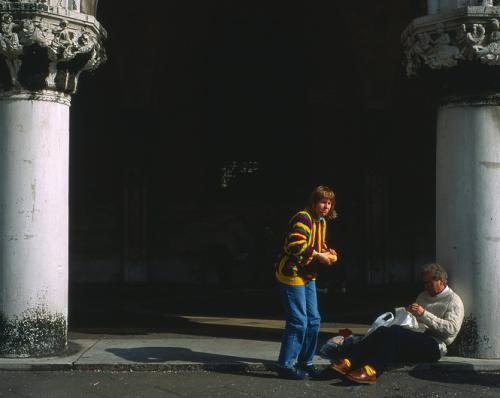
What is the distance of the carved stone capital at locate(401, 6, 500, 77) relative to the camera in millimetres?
6188

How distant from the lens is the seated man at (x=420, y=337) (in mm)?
5750

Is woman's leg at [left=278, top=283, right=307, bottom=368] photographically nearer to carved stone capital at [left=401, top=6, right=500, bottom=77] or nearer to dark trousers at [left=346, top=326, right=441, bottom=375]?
dark trousers at [left=346, top=326, right=441, bottom=375]

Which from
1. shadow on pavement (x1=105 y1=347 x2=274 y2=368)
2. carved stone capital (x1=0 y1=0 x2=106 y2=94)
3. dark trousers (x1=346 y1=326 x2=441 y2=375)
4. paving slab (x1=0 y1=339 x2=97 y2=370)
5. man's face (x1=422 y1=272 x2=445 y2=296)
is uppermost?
carved stone capital (x1=0 y1=0 x2=106 y2=94)

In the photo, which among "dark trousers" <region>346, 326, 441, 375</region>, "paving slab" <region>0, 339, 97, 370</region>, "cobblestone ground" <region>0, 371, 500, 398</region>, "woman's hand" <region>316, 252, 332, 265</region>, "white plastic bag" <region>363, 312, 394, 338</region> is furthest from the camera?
"paving slab" <region>0, 339, 97, 370</region>

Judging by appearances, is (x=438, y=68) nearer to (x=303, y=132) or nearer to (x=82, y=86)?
(x=303, y=132)

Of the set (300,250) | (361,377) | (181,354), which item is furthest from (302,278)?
(181,354)

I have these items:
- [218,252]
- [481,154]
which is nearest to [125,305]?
[218,252]

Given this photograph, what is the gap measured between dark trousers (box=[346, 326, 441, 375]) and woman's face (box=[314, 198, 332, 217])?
103 centimetres

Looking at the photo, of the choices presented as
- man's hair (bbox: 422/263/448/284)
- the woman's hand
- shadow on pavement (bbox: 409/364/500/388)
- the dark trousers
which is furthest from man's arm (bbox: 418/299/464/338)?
the woman's hand

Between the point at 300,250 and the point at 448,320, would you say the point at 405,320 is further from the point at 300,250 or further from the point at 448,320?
the point at 300,250

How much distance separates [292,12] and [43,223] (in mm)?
7582

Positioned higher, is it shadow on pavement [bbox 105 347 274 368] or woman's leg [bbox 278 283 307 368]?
woman's leg [bbox 278 283 307 368]

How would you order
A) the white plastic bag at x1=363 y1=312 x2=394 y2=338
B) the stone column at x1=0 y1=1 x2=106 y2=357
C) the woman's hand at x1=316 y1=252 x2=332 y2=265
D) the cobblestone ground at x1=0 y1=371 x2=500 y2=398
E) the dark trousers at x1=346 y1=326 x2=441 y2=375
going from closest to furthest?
the cobblestone ground at x1=0 y1=371 x2=500 y2=398 < the woman's hand at x1=316 y1=252 x2=332 y2=265 < the dark trousers at x1=346 y1=326 x2=441 y2=375 < the white plastic bag at x1=363 y1=312 x2=394 y2=338 < the stone column at x1=0 y1=1 x2=106 y2=357

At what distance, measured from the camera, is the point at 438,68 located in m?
6.37
